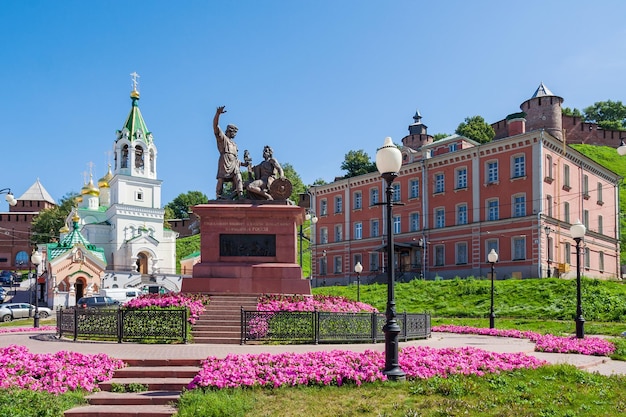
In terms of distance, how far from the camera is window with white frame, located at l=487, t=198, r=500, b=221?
5073 cm

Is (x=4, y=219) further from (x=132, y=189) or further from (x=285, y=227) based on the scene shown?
(x=285, y=227)

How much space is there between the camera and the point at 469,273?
51.7m

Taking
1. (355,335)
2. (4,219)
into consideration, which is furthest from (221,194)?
(4,219)

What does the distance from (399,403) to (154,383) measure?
13.8 ft

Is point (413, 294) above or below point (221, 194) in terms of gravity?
below

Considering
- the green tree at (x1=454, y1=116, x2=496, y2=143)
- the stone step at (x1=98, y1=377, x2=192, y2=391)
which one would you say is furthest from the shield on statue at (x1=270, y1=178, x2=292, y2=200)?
the green tree at (x1=454, y1=116, x2=496, y2=143)

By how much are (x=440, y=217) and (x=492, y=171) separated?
6.61 metres

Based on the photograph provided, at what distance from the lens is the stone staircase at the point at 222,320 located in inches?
646

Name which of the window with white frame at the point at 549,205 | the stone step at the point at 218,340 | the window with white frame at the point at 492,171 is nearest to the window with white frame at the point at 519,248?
the window with white frame at the point at 549,205

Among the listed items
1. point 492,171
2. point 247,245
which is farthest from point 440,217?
point 247,245

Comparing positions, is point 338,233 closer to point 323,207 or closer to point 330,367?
point 323,207

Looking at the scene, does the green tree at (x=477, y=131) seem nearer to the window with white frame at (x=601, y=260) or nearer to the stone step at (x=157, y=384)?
the window with white frame at (x=601, y=260)

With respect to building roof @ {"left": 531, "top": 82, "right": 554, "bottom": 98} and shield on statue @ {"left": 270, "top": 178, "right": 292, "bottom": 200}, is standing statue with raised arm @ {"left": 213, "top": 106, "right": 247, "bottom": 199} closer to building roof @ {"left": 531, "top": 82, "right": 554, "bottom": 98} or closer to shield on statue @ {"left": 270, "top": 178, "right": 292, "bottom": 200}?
shield on statue @ {"left": 270, "top": 178, "right": 292, "bottom": 200}

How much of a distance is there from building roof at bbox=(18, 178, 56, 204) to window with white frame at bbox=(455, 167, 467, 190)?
103511mm
